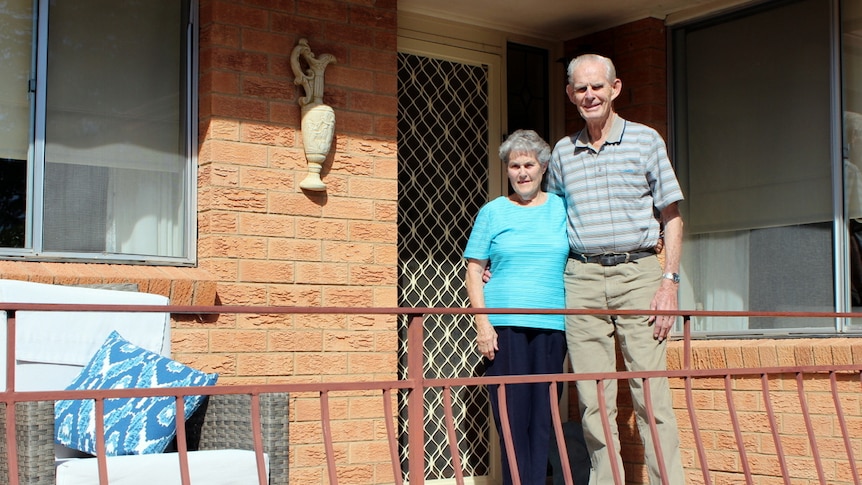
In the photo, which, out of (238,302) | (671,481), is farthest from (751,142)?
(238,302)

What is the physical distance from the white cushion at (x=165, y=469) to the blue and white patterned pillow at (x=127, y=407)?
0.40 feet

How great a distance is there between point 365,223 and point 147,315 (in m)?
1.27

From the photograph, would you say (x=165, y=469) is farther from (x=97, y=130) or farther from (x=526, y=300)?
(x=97, y=130)

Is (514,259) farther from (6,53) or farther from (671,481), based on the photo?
(6,53)

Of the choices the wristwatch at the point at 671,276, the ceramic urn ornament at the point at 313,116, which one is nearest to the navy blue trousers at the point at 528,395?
the wristwatch at the point at 671,276

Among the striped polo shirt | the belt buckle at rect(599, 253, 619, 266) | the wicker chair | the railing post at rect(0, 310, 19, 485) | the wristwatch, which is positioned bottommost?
the wicker chair

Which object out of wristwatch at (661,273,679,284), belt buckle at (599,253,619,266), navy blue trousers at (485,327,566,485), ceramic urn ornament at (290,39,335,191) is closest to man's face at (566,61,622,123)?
belt buckle at (599,253,619,266)

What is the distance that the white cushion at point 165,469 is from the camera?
348cm

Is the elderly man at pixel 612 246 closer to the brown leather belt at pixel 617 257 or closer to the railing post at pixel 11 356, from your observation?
the brown leather belt at pixel 617 257

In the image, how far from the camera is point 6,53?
4652mm

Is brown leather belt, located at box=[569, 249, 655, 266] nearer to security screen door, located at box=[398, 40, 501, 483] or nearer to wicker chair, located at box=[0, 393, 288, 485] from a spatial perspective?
wicker chair, located at box=[0, 393, 288, 485]

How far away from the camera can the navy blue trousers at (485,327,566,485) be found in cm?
439

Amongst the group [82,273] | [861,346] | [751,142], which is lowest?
[861,346]

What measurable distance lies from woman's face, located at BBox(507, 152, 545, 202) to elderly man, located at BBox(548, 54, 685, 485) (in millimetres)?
154
